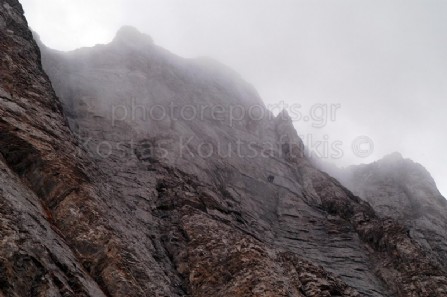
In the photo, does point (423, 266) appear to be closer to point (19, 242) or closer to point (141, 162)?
point (141, 162)

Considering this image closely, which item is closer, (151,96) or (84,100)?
(84,100)

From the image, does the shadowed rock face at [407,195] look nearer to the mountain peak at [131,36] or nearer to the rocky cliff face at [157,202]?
the rocky cliff face at [157,202]

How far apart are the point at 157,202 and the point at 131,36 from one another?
44.8 m

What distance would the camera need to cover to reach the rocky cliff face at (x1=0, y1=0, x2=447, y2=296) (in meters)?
18.9

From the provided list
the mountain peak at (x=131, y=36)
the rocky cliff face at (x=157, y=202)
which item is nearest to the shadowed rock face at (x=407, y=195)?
the rocky cliff face at (x=157, y=202)

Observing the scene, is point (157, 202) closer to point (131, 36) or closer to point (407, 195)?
point (407, 195)

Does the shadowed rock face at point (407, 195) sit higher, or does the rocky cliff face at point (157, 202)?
the shadowed rock face at point (407, 195)

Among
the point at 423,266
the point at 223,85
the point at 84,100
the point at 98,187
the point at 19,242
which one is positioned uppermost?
the point at 223,85

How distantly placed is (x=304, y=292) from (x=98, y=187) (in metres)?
12.0

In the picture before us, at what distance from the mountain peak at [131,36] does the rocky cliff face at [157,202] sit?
28.3 feet

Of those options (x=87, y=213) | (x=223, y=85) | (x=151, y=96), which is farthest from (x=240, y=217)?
(x=223, y=85)

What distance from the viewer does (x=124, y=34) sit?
225 feet

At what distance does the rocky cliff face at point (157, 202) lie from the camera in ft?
62.1

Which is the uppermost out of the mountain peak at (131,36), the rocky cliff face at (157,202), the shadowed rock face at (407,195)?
the mountain peak at (131,36)
